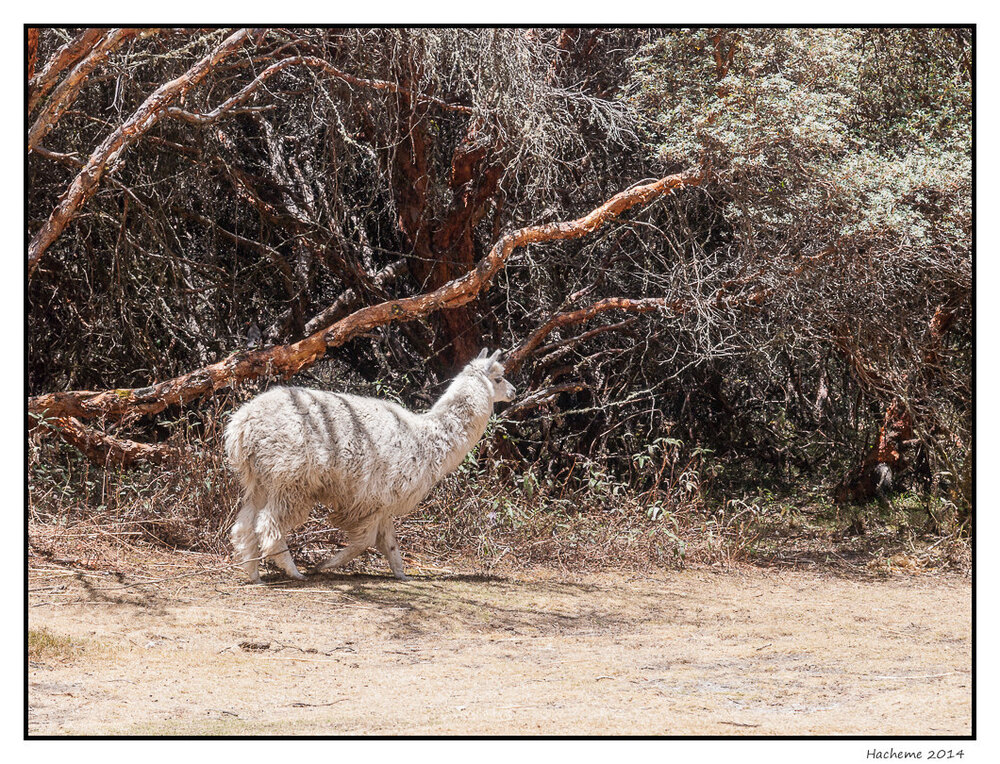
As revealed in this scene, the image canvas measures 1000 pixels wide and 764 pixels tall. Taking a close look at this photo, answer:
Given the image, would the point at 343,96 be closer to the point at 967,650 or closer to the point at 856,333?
the point at 856,333

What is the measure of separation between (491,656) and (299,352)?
4.20 meters

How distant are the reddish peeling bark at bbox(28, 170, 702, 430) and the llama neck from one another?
1.30 meters

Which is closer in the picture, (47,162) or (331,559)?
(331,559)

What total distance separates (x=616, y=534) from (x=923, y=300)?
4.07 m

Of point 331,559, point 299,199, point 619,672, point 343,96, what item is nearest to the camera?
point 619,672

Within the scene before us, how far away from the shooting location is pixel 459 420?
9281 mm

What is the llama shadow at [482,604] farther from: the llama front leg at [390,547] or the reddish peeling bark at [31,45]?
the reddish peeling bark at [31,45]

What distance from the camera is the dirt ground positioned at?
5.50 meters

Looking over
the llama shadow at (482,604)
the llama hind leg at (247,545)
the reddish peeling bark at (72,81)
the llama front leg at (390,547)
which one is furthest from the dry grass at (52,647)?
the reddish peeling bark at (72,81)

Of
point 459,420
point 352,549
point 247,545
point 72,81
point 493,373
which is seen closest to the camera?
point 72,81

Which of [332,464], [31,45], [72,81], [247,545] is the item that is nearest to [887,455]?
[332,464]

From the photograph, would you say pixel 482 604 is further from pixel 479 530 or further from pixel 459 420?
pixel 479 530

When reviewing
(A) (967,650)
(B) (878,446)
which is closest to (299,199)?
(B) (878,446)

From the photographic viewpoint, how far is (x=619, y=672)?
6586mm
